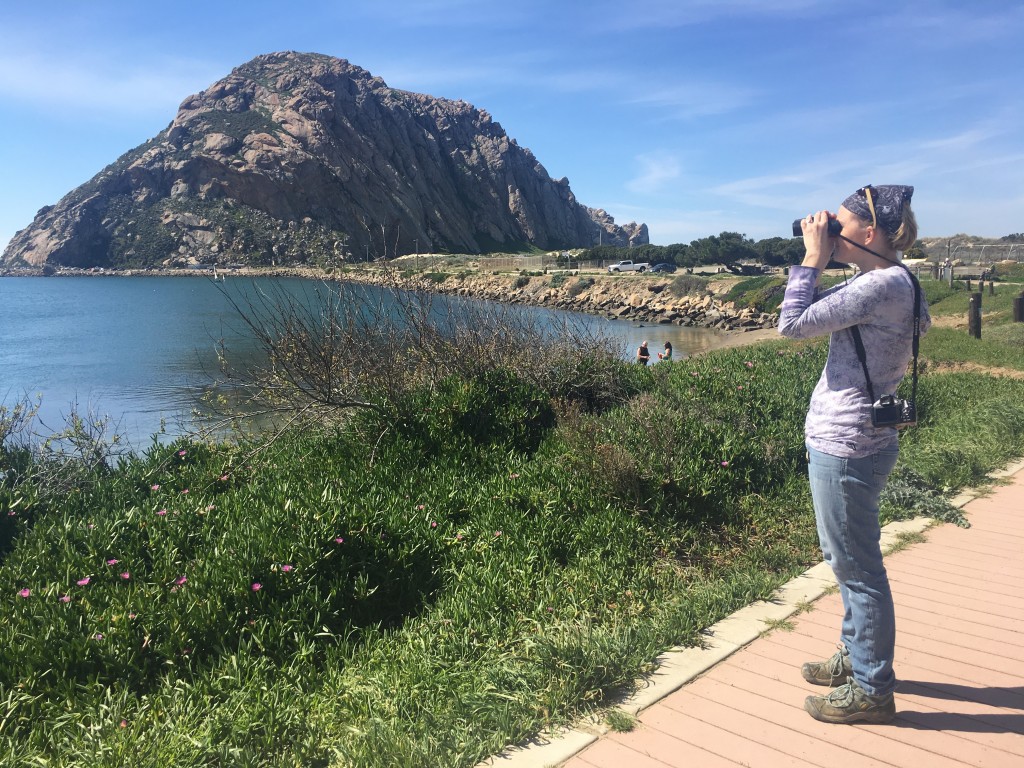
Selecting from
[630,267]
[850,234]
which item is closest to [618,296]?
[630,267]

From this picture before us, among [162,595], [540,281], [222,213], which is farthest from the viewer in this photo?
[222,213]

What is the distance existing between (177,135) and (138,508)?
151998mm

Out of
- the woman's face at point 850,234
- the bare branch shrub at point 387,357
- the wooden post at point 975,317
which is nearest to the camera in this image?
the woman's face at point 850,234

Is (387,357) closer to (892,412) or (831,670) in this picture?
(831,670)

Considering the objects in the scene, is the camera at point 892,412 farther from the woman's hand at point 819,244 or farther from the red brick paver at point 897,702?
the red brick paver at point 897,702

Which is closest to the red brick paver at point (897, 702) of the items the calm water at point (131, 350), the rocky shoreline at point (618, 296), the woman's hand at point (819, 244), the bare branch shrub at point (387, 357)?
the woman's hand at point (819, 244)

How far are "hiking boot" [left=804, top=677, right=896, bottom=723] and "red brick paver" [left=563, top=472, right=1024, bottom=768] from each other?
4 cm

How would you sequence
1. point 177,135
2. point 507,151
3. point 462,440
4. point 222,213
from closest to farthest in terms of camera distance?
point 462,440 < point 222,213 < point 177,135 < point 507,151

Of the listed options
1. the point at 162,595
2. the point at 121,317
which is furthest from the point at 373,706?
the point at 121,317

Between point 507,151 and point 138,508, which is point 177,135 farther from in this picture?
point 138,508

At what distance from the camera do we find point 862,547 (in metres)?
2.88

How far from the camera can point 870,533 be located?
2896mm

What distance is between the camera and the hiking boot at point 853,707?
293 centimetres

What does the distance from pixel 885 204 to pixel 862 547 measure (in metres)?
1.32
